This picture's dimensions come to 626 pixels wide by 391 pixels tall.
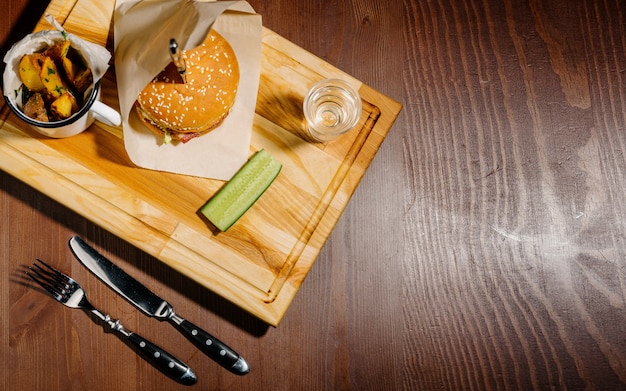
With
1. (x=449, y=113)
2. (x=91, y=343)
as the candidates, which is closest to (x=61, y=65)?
(x=91, y=343)

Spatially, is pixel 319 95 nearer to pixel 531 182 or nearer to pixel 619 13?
pixel 531 182

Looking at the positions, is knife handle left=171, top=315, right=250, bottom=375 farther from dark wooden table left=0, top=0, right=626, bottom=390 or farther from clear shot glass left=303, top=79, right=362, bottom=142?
clear shot glass left=303, top=79, right=362, bottom=142

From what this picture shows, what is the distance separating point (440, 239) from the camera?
1.52 meters

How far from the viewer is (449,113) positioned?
1.54 metres

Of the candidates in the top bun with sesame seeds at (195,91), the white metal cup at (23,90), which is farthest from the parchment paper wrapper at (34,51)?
the top bun with sesame seeds at (195,91)

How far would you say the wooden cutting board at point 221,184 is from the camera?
52.0 inches

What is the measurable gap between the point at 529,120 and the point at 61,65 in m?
1.27

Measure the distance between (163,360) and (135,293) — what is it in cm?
20

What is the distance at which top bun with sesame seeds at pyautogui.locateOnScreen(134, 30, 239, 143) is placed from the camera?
1183 millimetres

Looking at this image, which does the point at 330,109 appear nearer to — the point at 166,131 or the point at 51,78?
the point at 166,131

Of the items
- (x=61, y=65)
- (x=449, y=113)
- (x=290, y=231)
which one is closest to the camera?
(x=61, y=65)

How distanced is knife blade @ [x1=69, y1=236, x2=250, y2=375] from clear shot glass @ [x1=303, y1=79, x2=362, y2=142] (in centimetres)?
61

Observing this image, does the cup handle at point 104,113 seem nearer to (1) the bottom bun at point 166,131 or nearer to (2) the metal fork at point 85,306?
(1) the bottom bun at point 166,131

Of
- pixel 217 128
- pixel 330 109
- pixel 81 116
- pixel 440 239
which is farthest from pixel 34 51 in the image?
pixel 440 239
